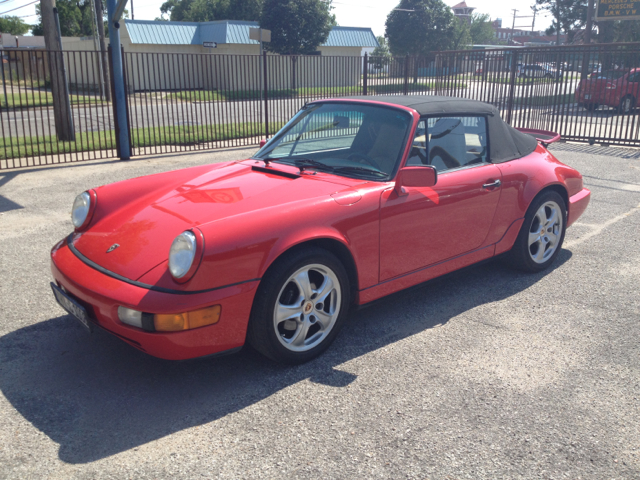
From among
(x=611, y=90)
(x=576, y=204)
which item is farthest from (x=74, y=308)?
(x=611, y=90)

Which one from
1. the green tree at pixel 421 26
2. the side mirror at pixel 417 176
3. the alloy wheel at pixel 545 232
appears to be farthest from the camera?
the green tree at pixel 421 26

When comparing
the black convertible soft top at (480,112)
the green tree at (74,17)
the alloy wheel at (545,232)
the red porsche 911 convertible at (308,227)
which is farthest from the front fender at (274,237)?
the green tree at (74,17)

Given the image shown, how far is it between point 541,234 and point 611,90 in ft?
34.8

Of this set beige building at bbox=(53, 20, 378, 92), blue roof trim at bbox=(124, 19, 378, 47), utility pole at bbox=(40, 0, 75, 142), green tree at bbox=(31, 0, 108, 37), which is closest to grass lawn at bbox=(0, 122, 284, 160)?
utility pole at bbox=(40, 0, 75, 142)

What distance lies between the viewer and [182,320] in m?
2.73

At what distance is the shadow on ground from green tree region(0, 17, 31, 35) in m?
88.4

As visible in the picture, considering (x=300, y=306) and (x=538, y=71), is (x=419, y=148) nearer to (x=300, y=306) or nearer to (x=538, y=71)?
(x=300, y=306)

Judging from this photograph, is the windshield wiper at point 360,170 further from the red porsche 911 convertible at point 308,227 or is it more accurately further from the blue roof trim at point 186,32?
the blue roof trim at point 186,32

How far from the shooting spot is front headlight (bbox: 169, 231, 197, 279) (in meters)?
2.76

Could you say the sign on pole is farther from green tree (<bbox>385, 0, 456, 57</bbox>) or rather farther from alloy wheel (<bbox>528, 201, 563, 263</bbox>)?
alloy wheel (<bbox>528, 201, 563, 263</bbox>)

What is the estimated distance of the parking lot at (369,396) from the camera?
2.48 meters

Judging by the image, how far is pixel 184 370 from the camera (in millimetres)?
3262

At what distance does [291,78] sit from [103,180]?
24.2 feet

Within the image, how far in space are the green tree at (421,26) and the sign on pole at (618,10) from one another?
22.0m
